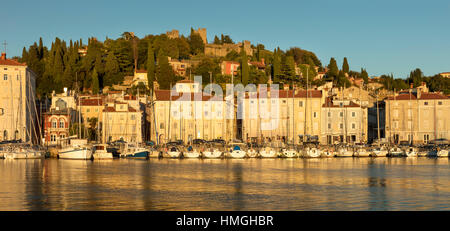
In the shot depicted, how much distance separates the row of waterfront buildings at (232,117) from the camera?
250 ft

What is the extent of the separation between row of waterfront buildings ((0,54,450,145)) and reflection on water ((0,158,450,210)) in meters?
30.0

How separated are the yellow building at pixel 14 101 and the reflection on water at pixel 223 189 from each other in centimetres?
2941

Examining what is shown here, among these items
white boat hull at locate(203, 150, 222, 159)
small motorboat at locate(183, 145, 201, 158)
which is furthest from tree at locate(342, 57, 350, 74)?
white boat hull at locate(203, 150, 222, 159)

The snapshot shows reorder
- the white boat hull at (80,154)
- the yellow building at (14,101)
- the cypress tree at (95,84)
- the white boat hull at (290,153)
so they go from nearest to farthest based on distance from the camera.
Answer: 1. the white boat hull at (80,154)
2. the white boat hull at (290,153)
3. the yellow building at (14,101)
4. the cypress tree at (95,84)

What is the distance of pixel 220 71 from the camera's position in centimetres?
11425

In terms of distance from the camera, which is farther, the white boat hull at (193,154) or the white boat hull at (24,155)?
the white boat hull at (193,154)

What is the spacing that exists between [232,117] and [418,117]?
2627 centimetres

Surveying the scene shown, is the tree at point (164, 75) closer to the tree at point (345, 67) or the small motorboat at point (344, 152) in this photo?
the small motorboat at point (344, 152)

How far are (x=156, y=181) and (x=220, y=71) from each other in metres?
79.1

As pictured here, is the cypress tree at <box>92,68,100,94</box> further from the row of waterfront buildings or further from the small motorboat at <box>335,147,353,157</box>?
the small motorboat at <box>335,147,353,157</box>

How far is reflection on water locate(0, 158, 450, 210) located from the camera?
25.2 meters

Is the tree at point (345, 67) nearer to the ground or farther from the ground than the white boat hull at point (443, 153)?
farther from the ground

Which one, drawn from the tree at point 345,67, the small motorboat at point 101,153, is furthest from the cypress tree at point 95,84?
the tree at point 345,67

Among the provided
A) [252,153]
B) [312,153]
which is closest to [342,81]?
[312,153]
